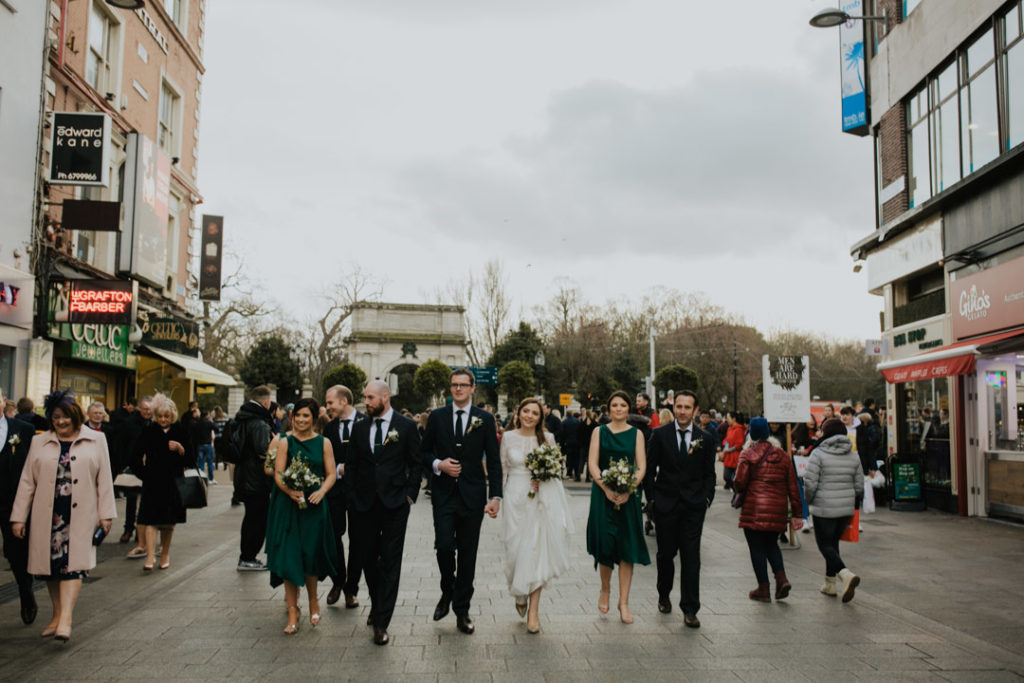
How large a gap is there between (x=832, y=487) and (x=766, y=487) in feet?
2.58

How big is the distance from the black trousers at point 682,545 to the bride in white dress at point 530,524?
0.87 m

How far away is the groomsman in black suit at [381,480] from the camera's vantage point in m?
6.36

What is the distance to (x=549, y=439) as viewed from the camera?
23.1 ft

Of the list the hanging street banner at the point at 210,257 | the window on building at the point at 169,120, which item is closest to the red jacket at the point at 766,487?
the window on building at the point at 169,120

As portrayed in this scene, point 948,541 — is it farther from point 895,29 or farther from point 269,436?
point 895,29

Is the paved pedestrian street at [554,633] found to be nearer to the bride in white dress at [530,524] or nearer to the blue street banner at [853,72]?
the bride in white dress at [530,524]

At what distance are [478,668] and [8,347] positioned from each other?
12644 mm

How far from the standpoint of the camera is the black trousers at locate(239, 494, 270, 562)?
9.19 meters

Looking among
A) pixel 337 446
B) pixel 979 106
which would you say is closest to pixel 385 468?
pixel 337 446

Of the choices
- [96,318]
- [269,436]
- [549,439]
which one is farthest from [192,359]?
[549,439]

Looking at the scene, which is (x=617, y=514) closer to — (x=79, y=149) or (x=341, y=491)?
(x=341, y=491)

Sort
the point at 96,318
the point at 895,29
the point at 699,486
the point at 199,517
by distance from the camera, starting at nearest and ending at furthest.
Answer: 1. the point at 699,486
2. the point at 199,517
3. the point at 96,318
4. the point at 895,29

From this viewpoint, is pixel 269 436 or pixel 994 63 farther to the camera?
pixel 994 63

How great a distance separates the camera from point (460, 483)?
6.62 metres
